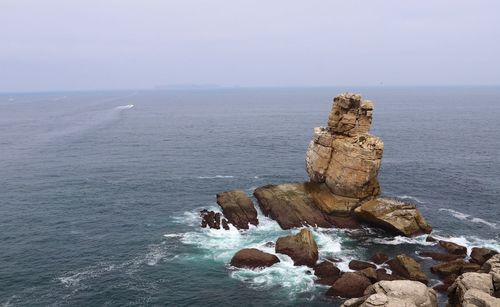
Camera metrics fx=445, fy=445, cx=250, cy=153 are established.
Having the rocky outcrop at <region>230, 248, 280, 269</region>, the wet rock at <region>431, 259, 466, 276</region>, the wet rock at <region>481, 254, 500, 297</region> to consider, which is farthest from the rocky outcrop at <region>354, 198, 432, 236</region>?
the rocky outcrop at <region>230, 248, 280, 269</region>

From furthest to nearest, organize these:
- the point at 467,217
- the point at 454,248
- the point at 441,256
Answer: the point at 467,217 < the point at 454,248 < the point at 441,256

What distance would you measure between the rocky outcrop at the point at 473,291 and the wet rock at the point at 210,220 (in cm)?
3760

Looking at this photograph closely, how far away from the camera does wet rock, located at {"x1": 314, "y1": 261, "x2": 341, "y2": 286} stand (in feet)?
186

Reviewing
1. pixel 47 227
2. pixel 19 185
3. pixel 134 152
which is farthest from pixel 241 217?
pixel 134 152

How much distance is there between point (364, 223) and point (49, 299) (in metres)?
49.2

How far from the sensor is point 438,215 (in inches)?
3142

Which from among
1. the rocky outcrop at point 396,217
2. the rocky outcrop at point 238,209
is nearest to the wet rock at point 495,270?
the rocky outcrop at point 396,217

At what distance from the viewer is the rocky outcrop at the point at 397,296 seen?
1726 inches

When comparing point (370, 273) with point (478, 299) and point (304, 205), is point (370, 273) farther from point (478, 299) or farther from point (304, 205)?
point (304, 205)

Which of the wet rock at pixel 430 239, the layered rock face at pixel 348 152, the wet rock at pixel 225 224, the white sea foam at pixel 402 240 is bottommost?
the white sea foam at pixel 402 240

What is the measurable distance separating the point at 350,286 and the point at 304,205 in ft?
86.8

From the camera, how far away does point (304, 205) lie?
7888 centimetres

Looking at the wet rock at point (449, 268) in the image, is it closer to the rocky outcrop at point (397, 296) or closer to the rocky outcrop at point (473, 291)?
the rocky outcrop at point (473, 291)

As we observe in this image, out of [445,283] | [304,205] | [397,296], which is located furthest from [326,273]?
[304,205]
